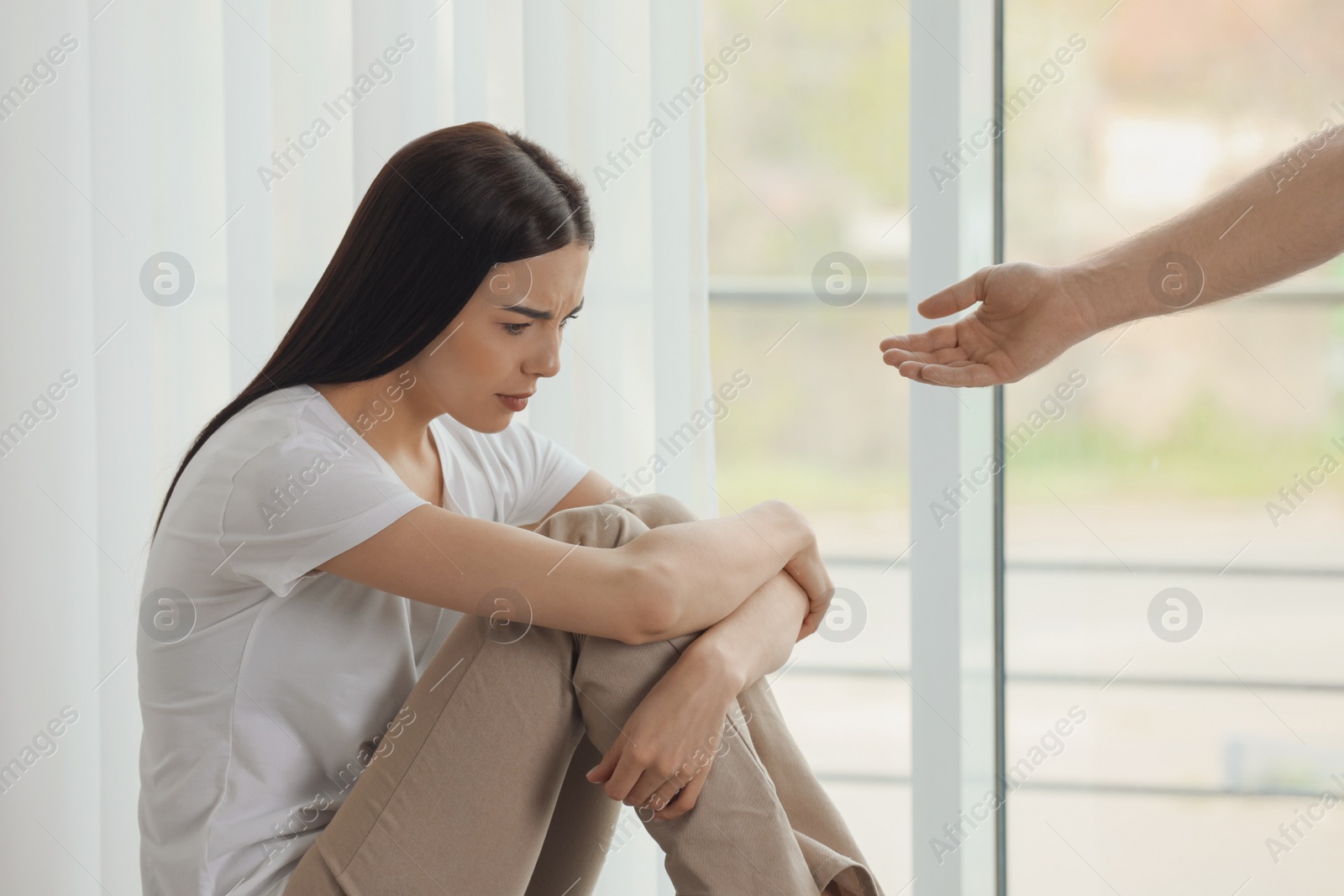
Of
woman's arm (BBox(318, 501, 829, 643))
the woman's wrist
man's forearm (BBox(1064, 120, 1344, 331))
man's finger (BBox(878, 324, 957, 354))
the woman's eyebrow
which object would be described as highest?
man's forearm (BBox(1064, 120, 1344, 331))

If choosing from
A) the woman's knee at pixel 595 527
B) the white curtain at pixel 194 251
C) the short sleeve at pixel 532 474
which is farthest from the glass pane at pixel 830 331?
the woman's knee at pixel 595 527

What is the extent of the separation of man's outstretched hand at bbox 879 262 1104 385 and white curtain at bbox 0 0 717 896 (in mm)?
375

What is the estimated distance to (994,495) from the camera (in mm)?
1442

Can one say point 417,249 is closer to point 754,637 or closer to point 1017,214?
point 754,637

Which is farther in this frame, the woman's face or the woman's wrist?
the woman's face

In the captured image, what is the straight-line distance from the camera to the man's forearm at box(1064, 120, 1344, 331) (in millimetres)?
969

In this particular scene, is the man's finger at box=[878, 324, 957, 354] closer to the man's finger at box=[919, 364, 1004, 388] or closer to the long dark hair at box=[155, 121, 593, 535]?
the man's finger at box=[919, 364, 1004, 388]

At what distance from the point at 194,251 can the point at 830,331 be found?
Result: 0.95 m

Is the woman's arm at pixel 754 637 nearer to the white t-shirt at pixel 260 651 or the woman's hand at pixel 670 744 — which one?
the woman's hand at pixel 670 744

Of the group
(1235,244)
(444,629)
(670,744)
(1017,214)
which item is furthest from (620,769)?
(1017,214)

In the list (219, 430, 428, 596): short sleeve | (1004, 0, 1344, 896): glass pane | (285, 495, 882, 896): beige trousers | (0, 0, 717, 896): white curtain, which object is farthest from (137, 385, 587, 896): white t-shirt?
(1004, 0, 1344, 896): glass pane

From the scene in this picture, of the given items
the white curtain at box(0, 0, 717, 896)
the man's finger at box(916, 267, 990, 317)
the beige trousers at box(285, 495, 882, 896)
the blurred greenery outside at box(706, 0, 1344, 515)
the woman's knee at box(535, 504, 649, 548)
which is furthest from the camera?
the white curtain at box(0, 0, 717, 896)

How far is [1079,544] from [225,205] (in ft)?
4.30

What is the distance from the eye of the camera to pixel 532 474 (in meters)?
1.24
